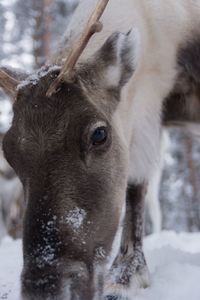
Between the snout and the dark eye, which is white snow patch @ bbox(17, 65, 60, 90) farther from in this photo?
the snout

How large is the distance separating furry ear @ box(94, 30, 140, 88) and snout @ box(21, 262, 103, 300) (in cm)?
115

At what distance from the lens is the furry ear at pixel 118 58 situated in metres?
3.38

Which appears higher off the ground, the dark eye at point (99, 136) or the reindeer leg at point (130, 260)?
the dark eye at point (99, 136)

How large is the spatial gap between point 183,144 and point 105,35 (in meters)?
14.7

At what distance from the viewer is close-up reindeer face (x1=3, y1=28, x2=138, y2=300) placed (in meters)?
2.74

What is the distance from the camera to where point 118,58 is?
3.42m

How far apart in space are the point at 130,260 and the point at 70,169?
1592mm

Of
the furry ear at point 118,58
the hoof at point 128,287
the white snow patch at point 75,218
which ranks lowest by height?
the hoof at point 128,287

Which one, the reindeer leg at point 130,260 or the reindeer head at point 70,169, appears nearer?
the reindeer head at point 70,169

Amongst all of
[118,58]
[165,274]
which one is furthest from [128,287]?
[118,58]

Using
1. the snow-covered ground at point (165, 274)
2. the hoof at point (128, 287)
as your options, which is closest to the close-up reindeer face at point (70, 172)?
the snow-covered ground at point (165, 274)

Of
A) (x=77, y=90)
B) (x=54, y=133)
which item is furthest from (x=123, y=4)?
(x=54, y=133)

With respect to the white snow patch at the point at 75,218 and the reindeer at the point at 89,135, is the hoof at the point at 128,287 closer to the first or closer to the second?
the reindeer at the point at 89,135

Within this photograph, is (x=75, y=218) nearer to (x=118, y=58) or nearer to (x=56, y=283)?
(x=56, y=283)
